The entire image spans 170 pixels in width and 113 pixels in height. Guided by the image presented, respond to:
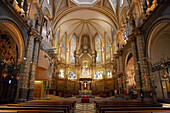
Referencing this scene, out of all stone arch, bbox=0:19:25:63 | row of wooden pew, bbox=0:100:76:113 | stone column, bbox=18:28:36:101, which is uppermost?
stone arch, bbox=0:19:25:63

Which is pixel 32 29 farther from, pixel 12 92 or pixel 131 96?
pixel 131 96

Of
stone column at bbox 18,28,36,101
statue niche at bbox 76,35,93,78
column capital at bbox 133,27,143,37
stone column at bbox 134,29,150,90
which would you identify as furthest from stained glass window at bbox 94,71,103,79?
stone column at bbox 18,28,36,101

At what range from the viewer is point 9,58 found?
11.8m

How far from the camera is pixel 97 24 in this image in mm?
30578

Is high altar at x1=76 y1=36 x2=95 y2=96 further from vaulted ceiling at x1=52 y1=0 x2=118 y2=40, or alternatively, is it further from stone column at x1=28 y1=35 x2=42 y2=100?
stone column at x1=28 y1=35 x2=42 y2=100

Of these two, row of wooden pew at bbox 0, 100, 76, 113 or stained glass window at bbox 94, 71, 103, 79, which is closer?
row of wooden pew at bbox 0, 100, 76, 113

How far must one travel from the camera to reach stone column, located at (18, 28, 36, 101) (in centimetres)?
1170

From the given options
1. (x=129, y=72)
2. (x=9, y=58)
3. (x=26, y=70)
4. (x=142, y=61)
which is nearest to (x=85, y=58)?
(x=129, y=72)

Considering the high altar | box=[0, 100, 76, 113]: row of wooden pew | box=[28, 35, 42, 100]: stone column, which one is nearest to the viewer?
box=[0, 100, 76, 113]: row of wooden pew

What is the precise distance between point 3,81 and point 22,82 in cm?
170

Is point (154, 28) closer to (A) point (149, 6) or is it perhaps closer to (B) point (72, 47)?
(A) point (149, 6)

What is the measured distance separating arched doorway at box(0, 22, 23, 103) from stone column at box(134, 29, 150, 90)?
12673 mm

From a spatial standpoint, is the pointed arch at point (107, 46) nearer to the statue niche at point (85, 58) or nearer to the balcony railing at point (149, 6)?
the statue niche at point (85, 58)

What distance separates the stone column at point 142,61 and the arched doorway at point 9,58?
1267 centimetres
